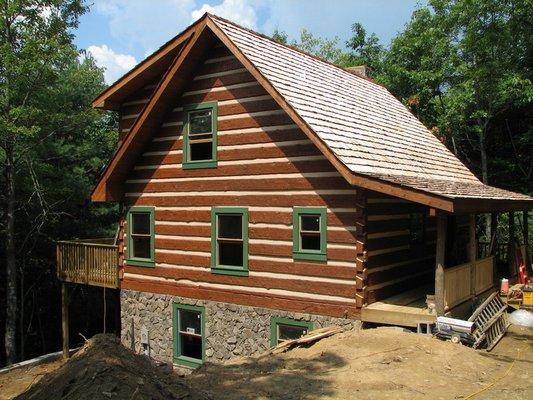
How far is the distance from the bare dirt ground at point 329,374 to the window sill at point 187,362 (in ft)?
13.4

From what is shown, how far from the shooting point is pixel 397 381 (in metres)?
7.77

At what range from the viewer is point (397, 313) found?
10305 mm

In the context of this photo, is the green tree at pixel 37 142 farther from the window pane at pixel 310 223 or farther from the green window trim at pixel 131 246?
the window pane at pixel 310 223

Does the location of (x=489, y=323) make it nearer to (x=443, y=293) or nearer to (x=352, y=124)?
(x=443, y=293)

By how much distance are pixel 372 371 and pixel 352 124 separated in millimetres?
6612

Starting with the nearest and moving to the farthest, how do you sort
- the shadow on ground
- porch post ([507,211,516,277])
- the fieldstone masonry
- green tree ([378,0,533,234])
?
the shadow on ground
the fieldstone masonry
porch post ([507,211,516,277])
green tree ([378,0,533,234])

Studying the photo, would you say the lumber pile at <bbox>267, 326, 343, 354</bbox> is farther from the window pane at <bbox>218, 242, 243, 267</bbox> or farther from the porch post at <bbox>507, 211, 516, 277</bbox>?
the porch post at <bbox>507, 211, 516, 277</bbox>

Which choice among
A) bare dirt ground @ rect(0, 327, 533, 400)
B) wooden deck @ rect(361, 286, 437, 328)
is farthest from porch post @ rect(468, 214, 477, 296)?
bare dirt ground @ rect(0, 327, 533, 400)

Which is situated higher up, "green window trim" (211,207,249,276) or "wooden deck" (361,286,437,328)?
"green window trim" (211,207,249,276)

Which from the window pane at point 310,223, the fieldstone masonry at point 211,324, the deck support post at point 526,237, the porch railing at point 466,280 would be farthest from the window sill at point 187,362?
the deck support post at point 526,237

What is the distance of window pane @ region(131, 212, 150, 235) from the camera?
591 inches

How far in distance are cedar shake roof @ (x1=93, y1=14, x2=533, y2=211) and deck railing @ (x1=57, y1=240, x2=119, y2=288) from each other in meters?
5.36

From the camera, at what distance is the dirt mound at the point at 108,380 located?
5527 mm

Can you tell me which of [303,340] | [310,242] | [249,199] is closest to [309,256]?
[310,242]
